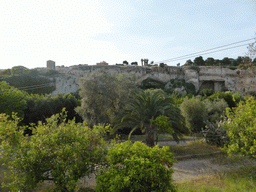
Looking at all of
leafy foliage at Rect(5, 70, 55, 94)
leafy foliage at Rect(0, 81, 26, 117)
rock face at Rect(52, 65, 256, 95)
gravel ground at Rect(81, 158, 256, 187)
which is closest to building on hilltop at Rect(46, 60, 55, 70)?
rock face at Rect(52, 65, 256, 95)

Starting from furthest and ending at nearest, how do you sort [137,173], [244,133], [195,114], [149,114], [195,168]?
[195,114], [149,114], [195,168], [244,133], [137,173]

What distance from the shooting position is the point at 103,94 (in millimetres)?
12906

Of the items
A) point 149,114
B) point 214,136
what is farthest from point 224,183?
point 214,136

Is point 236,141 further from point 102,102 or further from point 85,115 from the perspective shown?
point 85,115

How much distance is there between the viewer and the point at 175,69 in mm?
42594

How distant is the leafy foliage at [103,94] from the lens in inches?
508

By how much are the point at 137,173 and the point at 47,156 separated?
225 centimetres

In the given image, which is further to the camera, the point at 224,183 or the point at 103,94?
the point at 103,94

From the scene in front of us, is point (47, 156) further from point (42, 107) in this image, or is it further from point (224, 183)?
point (42, 107)

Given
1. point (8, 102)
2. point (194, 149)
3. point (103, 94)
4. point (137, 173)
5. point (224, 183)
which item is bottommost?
point (194, 149)

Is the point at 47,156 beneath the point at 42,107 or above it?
above

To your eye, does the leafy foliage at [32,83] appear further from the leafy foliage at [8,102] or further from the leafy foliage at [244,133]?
the leafy foliage at [244,133]

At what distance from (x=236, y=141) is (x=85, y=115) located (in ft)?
31.8

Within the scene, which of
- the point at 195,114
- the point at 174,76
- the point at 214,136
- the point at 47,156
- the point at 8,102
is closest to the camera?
the point at 47,156
